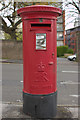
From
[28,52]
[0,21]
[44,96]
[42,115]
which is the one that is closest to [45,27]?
[28,52]

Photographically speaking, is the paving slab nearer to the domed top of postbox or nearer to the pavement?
the pavement

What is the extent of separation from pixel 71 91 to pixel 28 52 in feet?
11.2

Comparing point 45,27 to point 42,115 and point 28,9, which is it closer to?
point 28,9

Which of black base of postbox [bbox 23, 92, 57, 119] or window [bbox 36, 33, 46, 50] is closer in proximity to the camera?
window [bbox 36, 33, 46, 50]

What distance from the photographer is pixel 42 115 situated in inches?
124

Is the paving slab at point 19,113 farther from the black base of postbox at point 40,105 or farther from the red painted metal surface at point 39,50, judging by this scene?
the red painted metal surface at point 39,50

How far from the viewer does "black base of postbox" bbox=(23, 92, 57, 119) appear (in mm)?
3123

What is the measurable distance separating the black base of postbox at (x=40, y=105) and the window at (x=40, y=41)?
1007 mm

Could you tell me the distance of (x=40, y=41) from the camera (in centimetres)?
304

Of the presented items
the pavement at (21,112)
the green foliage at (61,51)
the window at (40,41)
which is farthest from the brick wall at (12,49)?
the green foliage at (61,51)

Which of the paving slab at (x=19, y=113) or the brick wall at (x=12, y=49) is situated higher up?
the brick wall at (x=12, y=49)

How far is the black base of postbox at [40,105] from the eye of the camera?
3.12 m

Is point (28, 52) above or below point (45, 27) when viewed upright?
below

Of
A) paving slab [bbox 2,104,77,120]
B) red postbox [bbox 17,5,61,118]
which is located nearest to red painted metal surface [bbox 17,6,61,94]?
red postbox [bbox 17,5,61,118]
